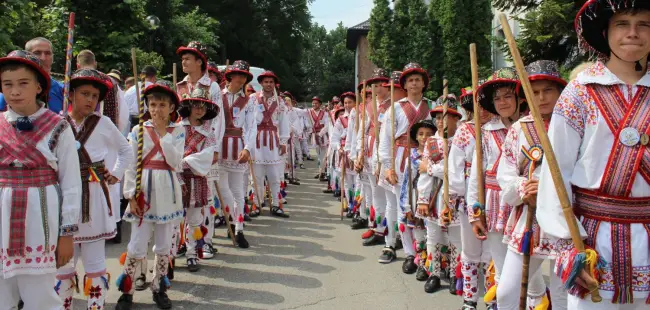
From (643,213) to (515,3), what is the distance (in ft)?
23.2

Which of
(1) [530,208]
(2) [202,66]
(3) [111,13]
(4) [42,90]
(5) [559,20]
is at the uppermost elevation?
(3) [111,13]

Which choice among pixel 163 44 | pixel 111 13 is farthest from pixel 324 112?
pixel 163 44

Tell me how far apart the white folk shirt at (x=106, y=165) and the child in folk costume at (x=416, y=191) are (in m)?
3.17

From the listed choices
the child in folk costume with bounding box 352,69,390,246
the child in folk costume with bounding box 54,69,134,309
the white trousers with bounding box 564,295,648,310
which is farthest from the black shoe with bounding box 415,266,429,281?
the white trousers with bounding box 564,295,648,310

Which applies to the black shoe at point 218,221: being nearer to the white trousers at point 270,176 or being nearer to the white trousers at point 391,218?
the white trousers at point 270,176

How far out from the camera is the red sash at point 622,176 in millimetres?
2518

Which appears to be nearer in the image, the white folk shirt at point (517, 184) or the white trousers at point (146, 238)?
the white folk shirt at point (517, 184)

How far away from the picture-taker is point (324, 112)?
20.3 meters

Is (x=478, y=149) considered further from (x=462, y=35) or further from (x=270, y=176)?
(x=462, y=35)

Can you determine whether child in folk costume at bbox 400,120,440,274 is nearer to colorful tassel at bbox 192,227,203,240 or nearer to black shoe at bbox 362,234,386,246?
black shoe at bbox 362,234,386,246

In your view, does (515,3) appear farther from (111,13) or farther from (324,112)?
(324,112)

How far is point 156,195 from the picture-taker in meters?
5.46

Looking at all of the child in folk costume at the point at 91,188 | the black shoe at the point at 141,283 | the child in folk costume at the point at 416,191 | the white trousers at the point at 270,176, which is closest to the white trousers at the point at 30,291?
the child in folk costume at the point at 91,188

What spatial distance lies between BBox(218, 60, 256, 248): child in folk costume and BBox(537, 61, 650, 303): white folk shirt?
599 cm
